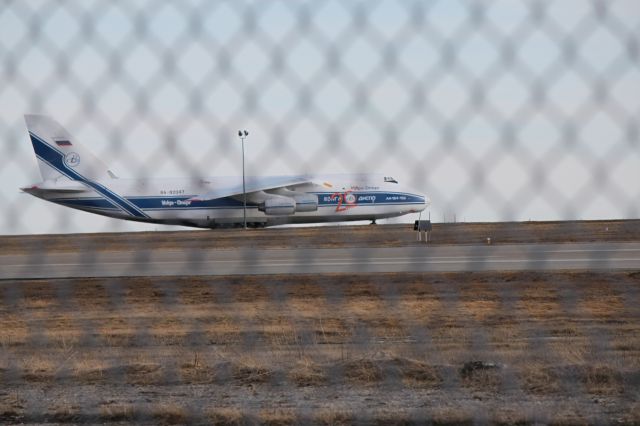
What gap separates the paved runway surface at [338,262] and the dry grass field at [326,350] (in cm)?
187

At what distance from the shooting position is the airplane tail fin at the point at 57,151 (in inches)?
183

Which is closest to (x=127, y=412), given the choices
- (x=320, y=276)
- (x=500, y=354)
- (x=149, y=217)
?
(x=500, y=354)

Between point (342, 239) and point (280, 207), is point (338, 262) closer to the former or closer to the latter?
point (342, 239)

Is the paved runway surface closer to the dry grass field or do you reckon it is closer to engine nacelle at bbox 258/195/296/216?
the dry grass field

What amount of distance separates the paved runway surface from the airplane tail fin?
562 inches

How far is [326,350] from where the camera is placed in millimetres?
10531

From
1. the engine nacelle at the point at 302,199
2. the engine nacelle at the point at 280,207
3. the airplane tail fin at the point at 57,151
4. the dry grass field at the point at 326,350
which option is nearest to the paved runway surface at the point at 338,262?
the dry grass field at the point at 326,350

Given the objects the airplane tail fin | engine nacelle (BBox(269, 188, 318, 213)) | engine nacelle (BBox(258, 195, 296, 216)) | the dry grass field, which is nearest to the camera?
the airplane tail fin

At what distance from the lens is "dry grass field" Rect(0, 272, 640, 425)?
693 centimetres

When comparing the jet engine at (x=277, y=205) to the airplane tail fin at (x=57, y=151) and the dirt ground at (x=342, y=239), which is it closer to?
the dirt ground at (x=342, y=239)

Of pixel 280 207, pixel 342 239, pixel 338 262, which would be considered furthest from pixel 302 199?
pixel 338 262

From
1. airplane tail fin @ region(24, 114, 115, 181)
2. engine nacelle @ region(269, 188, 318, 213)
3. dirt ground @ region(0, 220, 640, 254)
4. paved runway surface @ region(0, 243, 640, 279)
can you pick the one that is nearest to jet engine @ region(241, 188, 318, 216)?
engine nacelle @ region(269, 188, 318, 213)

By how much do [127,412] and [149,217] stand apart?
40.1m

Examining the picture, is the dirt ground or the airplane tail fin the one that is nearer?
the airplane tail fin
